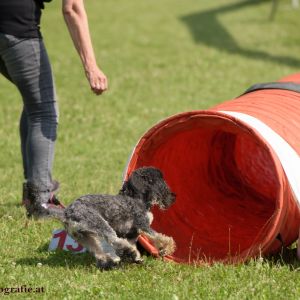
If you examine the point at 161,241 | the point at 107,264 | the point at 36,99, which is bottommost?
the point at 107,264

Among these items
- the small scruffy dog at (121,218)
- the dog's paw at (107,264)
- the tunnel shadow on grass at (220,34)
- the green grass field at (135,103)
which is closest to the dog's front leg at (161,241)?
the small scruffy dog at (121,218)

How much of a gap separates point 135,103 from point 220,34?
8986 mm

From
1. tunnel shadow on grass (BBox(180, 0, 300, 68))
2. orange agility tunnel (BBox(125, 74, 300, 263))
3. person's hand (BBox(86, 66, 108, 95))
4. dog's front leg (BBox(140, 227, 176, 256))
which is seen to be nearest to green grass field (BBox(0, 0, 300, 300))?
tunnel shadow on grass (BBox(180, 0, 300, 68))

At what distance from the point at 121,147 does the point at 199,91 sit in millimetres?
4364

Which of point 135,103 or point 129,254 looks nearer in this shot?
point 129,254

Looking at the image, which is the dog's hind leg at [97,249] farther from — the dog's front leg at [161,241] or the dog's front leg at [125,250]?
the dog's front leg at [161,241]

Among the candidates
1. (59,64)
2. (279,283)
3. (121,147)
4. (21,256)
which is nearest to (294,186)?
(279,283)

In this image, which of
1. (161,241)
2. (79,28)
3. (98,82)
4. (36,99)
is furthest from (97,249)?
(79,28)

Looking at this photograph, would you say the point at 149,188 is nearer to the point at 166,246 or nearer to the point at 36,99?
the point at 166,246

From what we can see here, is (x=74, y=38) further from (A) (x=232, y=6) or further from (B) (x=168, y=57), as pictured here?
(A) (x=232, y=6)

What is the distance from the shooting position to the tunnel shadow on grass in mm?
18756

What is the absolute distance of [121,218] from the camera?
18.6ft

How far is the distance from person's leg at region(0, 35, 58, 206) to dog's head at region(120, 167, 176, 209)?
1.31 m

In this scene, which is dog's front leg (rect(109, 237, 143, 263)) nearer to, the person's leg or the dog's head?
the dog's head
